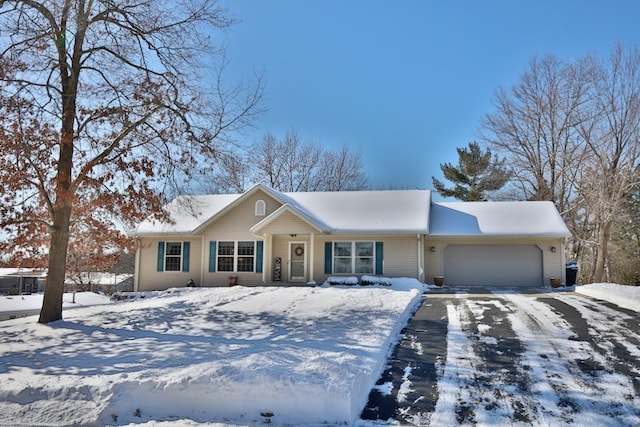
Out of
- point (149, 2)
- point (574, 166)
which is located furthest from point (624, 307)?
point (574, 166)

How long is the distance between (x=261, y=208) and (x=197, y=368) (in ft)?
49.4

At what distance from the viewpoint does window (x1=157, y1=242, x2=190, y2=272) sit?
21.3 m

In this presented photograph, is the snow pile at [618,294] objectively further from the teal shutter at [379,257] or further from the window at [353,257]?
the window at [353,257]

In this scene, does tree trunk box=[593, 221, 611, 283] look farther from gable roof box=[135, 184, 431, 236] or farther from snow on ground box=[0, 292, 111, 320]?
snow on ground box=[0, 292, 111, 320]

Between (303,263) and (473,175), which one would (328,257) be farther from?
(473,175)

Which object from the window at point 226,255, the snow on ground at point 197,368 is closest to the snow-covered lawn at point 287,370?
the snow on ground at point 197,368

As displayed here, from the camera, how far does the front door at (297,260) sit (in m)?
20.3

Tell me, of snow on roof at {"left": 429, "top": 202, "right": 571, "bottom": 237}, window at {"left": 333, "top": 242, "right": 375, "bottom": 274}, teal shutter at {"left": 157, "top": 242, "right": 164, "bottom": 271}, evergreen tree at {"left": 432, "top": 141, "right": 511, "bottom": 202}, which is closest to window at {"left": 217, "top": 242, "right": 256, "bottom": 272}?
teal shutter at {"left": 157, "top": 242, "right": 164, "bottom": 271}

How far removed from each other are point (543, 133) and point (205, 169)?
2522 centimetres

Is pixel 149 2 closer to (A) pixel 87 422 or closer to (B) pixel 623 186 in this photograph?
(A) pixel 87 422

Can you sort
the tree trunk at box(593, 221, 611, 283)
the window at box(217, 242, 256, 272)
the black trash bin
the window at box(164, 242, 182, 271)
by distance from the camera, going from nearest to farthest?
the black trash bin → the window at box(217, 242, 256, 272) → the window at box(164, 242, 182, 271) → the tree trunk at box(593, 221, 611, 283)

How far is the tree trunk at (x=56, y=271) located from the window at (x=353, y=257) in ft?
37.0

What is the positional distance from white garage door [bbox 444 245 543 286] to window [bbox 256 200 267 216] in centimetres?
787

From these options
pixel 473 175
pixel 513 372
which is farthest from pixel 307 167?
pixel 513 372
